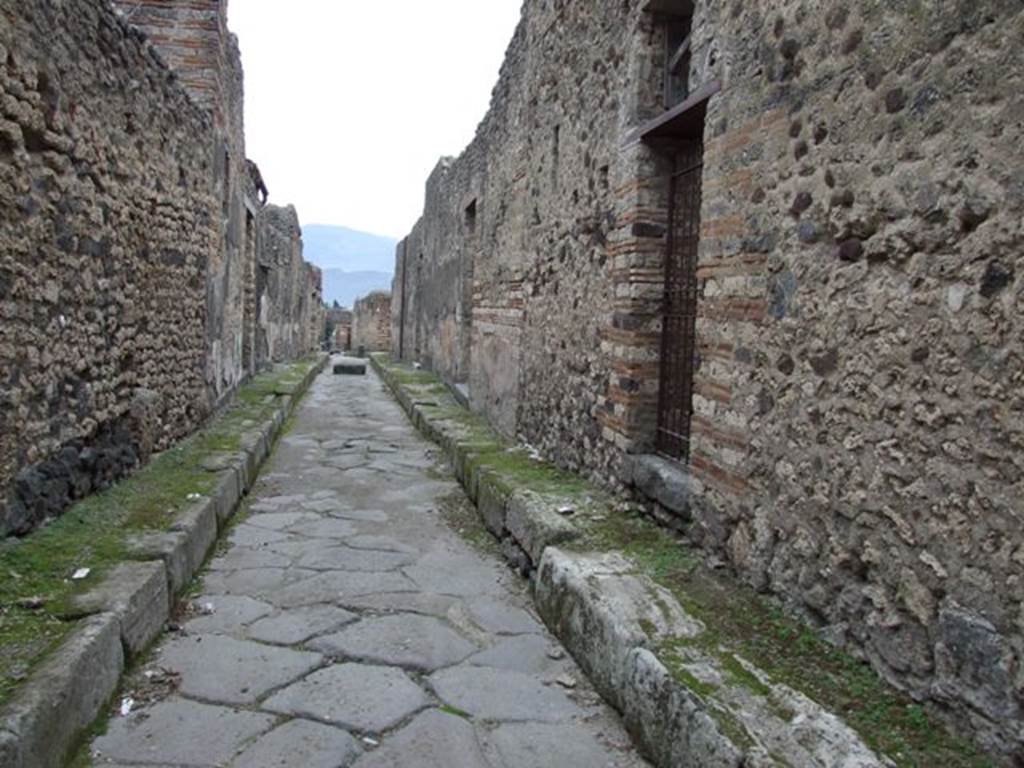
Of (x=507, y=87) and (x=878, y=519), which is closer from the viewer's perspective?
(x=878, y=519)

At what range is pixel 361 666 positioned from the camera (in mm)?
3002

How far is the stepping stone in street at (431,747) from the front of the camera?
7.79ft

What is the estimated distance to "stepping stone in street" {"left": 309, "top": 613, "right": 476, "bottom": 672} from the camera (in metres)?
3.09

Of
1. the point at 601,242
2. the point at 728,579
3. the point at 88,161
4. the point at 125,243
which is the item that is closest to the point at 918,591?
the point at 728,579

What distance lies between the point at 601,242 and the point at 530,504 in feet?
5.12

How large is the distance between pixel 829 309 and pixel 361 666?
1.97 meters

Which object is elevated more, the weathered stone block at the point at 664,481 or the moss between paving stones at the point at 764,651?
the weathered stone block at the point at 664,481

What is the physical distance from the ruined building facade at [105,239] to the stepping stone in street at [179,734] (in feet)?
3.95

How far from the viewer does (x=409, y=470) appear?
6.79m

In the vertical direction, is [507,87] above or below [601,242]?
above

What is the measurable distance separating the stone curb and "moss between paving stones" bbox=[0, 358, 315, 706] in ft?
0.19

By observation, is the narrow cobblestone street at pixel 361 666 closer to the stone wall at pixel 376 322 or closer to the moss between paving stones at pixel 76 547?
the moss between paving stones at pixel 76 547

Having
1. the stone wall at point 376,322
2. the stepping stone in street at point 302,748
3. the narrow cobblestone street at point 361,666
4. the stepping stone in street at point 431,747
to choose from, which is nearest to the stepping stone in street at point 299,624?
the narrow cobblestone street at point 361,666

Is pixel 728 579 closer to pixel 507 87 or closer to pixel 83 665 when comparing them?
pixel 83 665
